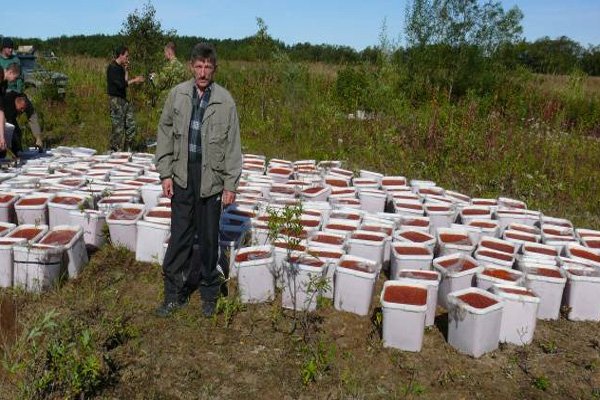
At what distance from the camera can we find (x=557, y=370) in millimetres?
3262

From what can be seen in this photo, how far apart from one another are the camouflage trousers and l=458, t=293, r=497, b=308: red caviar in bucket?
6.08 meters

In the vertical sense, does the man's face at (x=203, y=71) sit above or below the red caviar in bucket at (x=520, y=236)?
above

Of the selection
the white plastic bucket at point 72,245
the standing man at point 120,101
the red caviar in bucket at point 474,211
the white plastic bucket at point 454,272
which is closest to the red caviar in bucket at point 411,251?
the white plastic bucket at point 454,272

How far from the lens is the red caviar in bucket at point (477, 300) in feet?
10.9

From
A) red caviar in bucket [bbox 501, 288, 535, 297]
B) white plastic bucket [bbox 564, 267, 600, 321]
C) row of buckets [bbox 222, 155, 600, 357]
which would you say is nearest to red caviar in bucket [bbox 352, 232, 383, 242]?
row of buckets [bbox 222, 155, 600, 357]

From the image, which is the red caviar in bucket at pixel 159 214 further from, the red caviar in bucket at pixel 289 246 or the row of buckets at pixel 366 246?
the red caviar in bucket at pixel 289 246

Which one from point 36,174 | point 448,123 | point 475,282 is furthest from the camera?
point 448,123

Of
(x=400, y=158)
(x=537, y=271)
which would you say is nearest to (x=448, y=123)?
(x=400, y=158)

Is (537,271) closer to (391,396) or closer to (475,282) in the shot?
(475,282)

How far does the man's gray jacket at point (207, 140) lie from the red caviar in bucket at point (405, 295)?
1259 mm

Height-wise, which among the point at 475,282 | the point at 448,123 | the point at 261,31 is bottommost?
the point at 475,282

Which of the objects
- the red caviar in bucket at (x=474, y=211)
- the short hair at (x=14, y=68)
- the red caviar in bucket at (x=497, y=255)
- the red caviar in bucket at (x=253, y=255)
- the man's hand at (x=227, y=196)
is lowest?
the red caviar in bucket at (x=253, y=255)

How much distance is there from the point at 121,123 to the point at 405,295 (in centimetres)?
590

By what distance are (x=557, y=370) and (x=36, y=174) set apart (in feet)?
18.0
